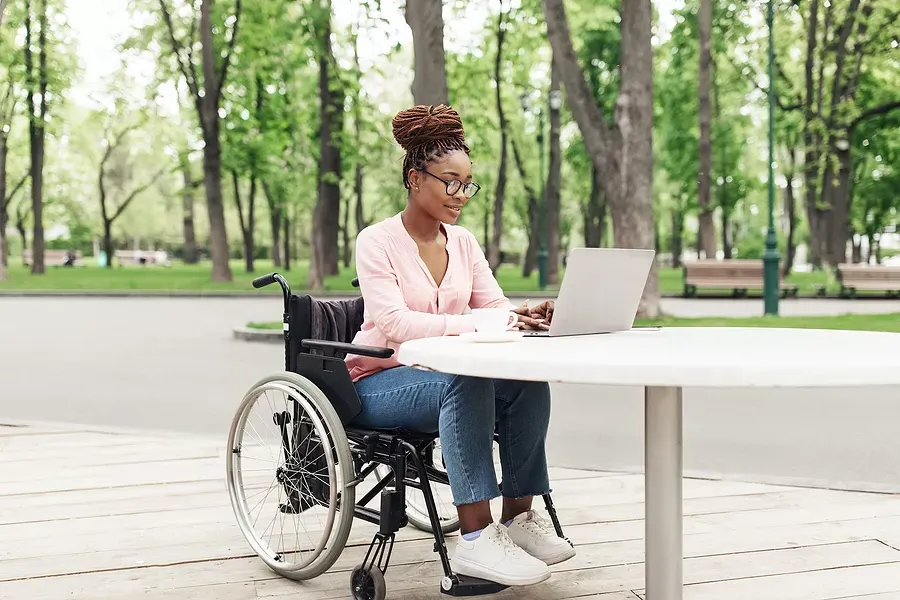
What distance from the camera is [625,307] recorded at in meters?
3.11

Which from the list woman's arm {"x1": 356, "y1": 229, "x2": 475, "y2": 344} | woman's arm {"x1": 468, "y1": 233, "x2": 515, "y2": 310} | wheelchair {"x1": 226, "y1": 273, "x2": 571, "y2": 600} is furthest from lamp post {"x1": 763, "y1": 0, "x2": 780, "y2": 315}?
woman's arm {"x1": 356, "y1": 229, "x2": 475, "y2": 344}

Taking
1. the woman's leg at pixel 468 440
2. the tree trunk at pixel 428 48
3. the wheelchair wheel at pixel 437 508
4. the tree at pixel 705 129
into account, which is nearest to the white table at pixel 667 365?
the woman's leg at pixel 468 440

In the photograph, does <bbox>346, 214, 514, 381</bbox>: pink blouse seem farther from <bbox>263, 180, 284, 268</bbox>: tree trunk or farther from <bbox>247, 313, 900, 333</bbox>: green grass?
<bbox>263, 180, 284, 268</bbox>: tree trunk

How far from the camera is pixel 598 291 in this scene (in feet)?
9.67

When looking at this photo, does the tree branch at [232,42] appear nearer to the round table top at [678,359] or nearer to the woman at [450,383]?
the woman at [450,383]

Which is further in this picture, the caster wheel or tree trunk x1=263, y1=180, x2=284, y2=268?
tree trunk x1=263, y1=180, x2=284, y2=268

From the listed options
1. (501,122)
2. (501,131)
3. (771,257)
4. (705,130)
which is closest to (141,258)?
(501,131)

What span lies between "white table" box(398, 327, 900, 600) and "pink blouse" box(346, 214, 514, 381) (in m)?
0.28

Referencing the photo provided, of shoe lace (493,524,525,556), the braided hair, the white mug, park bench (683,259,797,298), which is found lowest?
shoe lace (493,524,525,556)

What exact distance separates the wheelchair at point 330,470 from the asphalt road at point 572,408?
207 cm

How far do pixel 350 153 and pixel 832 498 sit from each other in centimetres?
2414

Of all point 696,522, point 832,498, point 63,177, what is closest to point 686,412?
point 832,498

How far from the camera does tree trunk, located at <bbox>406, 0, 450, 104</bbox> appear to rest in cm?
1262

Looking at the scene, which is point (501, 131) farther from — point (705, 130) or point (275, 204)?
point (275, 204)
